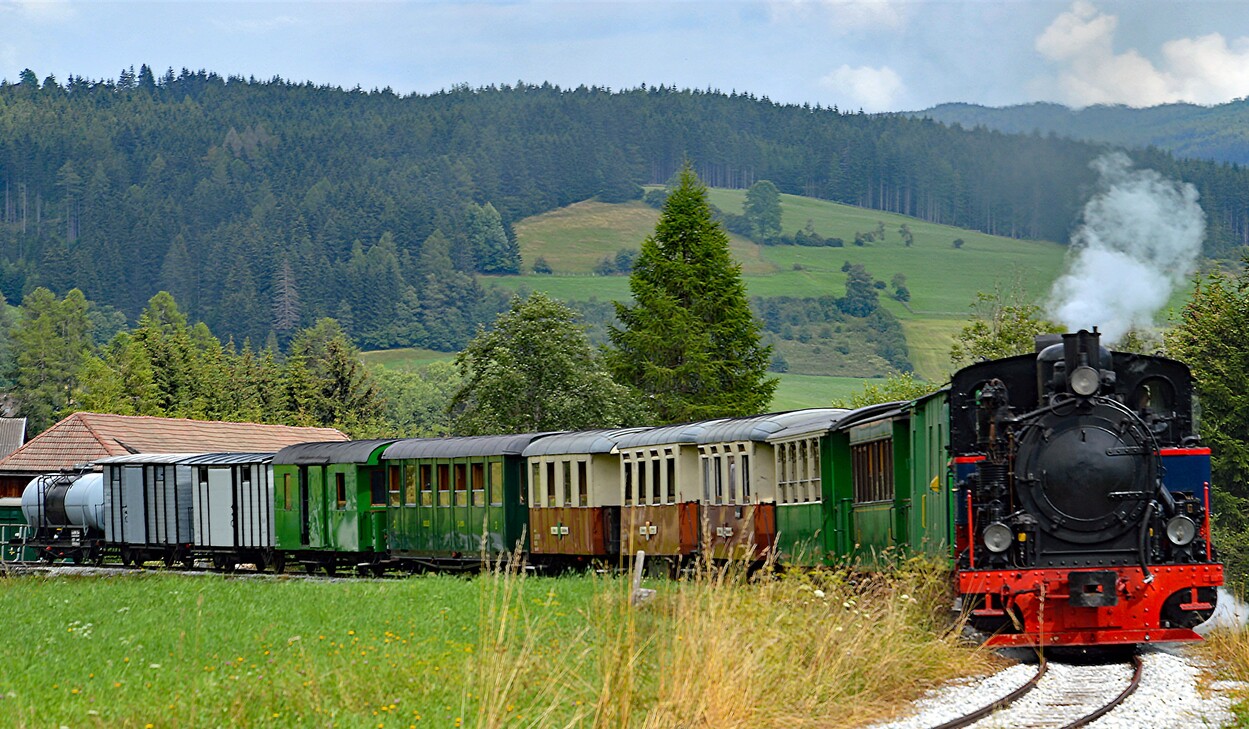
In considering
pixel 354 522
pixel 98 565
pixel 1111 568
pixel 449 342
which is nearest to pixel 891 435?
pixel 1111 568

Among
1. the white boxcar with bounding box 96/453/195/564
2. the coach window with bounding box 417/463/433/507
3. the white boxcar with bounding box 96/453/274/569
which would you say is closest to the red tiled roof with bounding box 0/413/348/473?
the white boxcar with bounding box 96/453/195/564

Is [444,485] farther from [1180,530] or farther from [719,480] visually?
[1180,530]

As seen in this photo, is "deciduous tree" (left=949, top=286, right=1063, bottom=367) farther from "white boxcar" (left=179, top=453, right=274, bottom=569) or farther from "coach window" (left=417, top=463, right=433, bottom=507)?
"white boxcar" (left=179, top=453, right=274, bottom=569)

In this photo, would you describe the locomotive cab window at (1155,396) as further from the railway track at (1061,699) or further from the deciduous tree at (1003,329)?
the deciduous tree at (1003,329)

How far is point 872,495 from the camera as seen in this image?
1906 centimetres

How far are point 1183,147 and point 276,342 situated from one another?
6253 inches

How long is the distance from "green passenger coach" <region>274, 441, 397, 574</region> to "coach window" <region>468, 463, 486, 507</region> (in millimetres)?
3277

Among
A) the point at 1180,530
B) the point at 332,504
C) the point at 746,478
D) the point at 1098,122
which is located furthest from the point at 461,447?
the point at 1180,530

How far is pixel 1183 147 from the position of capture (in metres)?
34.9

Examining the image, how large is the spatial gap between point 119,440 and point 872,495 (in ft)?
139

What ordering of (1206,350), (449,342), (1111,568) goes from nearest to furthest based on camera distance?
(1111,568), (1206,350), (449,342)

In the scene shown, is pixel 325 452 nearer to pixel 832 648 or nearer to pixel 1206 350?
pixel 832 648

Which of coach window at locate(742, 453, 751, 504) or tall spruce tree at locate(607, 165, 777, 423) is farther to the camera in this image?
tall spruce tree at locate(607, 165, 777, 423)

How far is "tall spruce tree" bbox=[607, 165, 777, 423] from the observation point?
61.0m
